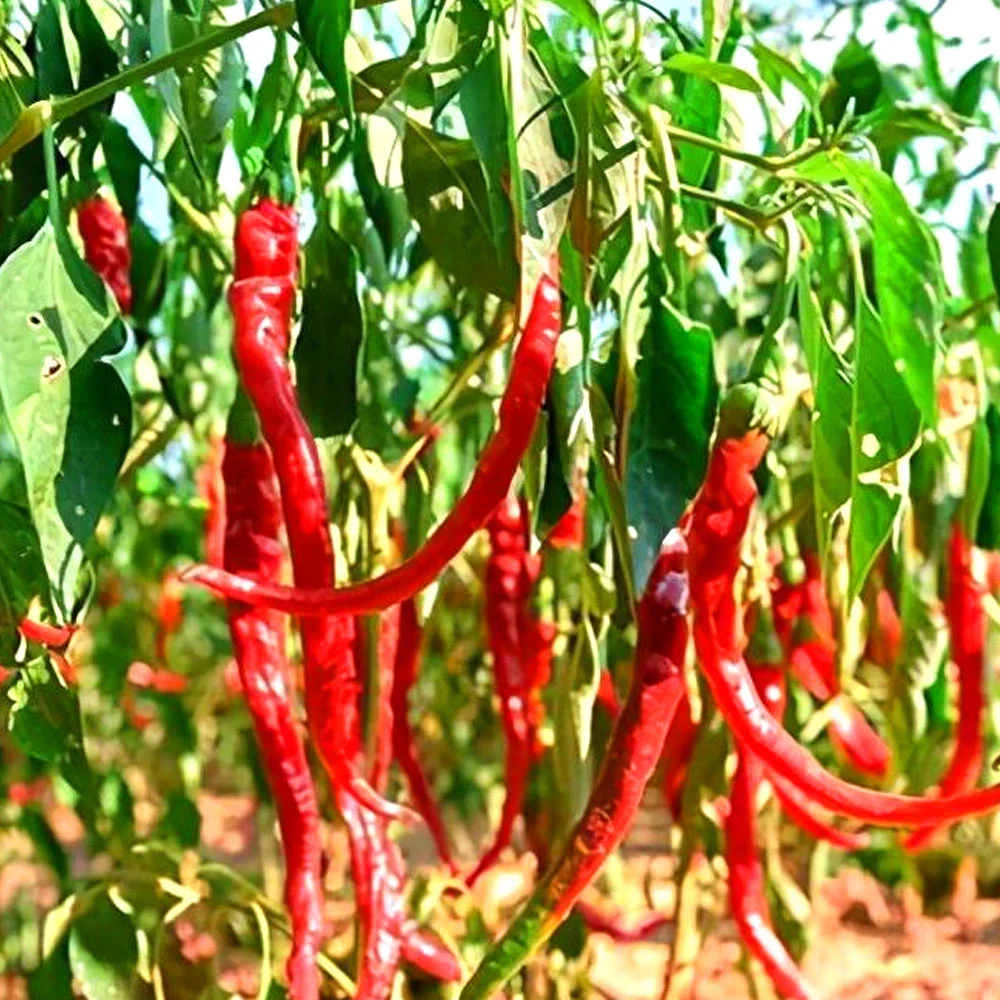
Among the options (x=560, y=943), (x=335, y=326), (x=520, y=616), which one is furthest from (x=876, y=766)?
(x=335, y=326)

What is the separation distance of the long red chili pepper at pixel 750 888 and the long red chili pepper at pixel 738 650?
1.00ft

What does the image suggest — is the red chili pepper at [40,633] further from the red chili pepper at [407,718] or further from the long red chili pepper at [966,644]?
the long red chili pepper at [966,644]

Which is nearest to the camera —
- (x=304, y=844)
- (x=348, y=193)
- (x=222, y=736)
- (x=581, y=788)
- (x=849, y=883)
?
(x=304, y=844)

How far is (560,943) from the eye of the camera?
57.4 inches

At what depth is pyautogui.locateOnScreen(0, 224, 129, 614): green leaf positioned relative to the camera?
0.70 m

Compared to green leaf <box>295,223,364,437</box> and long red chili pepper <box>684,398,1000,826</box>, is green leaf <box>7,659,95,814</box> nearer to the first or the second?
green leaf <box>295,223,364,437</box>

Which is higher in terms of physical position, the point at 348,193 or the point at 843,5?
the point at 843,5

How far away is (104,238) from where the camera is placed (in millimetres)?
1100

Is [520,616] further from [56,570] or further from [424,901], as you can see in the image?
[56,570]

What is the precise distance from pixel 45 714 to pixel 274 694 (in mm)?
178

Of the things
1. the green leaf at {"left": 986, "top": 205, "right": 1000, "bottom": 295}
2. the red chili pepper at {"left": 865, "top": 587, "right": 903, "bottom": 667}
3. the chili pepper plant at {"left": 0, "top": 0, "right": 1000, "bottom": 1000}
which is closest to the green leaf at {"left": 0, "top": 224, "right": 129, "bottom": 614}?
the chili pepper plant at {"left": 0, "top": 0, "right": 1000, "bottom": 1000}

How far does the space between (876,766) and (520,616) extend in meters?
0.46

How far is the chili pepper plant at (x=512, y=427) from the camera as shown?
2.52 feet

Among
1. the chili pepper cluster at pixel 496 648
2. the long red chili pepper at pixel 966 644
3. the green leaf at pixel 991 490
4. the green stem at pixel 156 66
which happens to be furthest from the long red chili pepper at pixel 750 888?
the green stem at pixel 156 66
